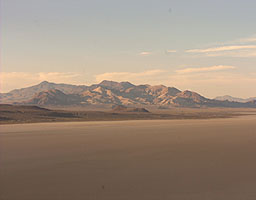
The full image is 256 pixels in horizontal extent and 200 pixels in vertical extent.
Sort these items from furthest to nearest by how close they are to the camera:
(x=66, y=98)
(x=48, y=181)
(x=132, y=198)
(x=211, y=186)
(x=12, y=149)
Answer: (x=66, y=98)
(x=12, y=149)
(x=48, y=181)
(x=211, y=186)
(x=132, y=198)

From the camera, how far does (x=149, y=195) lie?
31.7ft

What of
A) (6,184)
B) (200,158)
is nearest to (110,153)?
(200,158)

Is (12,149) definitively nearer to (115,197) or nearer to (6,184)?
(6,184)

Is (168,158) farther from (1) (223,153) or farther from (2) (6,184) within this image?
(2) (6,184)

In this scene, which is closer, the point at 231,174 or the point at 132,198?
the point at 132,198

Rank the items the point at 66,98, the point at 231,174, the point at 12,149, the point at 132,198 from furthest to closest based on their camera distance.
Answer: the point at 66,98 → the point at 12,149 → the point at 231,174 → the point at 132,198

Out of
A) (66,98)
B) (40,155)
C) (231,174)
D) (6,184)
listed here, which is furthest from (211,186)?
(66,98)

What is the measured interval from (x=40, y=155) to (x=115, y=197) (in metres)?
8.40

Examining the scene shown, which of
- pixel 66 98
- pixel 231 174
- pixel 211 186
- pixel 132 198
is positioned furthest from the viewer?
pixel 66 98

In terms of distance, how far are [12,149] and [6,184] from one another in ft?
28.0

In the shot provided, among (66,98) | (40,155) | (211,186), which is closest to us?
(211,186)

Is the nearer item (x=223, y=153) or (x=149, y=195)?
(x=149, y=195)

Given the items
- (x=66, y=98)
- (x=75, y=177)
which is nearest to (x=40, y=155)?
(x=75, y=177)

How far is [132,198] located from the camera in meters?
9.35
